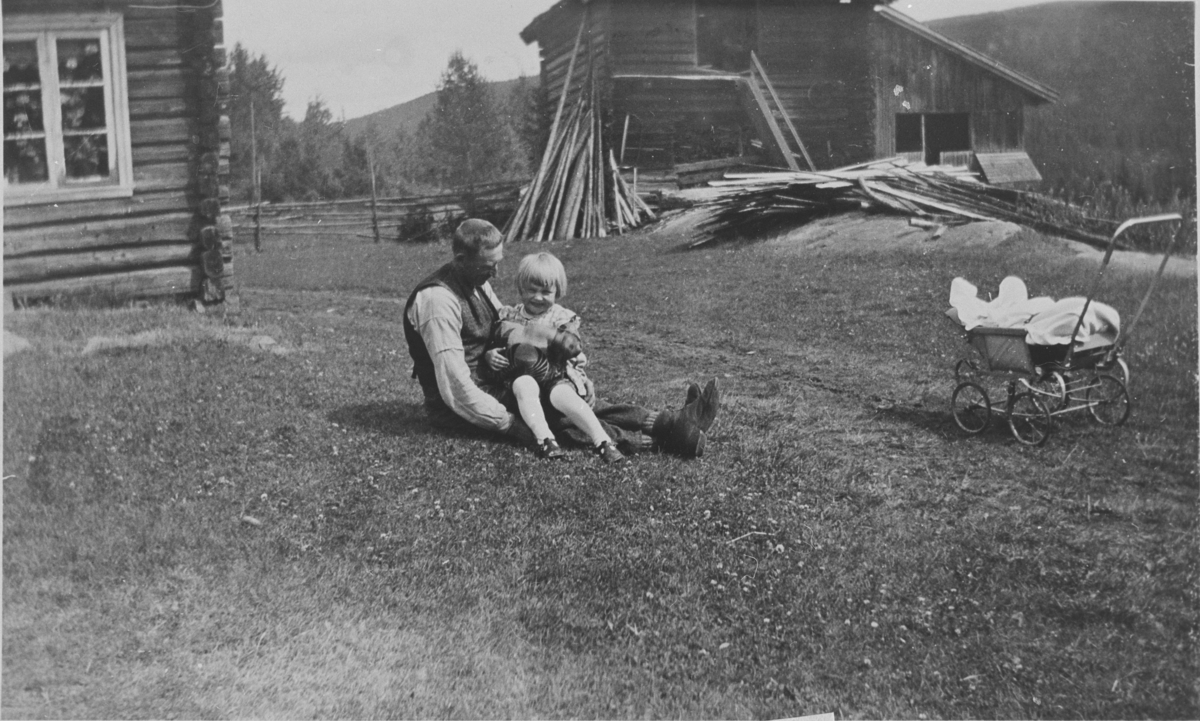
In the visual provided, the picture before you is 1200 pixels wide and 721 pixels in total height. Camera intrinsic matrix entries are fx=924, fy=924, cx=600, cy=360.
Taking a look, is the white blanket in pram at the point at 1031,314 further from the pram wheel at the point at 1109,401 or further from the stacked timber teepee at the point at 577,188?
the stacked timber teepee at the point at 577,188

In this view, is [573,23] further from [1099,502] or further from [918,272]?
[1099,502]

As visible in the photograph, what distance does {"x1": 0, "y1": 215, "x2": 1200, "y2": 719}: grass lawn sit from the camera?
3.03 metres

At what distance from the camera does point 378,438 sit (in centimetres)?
407

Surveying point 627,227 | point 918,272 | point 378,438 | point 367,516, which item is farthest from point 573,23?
point 367,516

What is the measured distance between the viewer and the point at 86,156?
3979 mm

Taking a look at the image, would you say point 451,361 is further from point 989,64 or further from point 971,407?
point 989,64

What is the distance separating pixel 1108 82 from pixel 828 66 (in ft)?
10.8

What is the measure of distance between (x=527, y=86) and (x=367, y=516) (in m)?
2.84

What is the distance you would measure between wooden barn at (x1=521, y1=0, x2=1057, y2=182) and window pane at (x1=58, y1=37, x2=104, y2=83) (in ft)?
6.29

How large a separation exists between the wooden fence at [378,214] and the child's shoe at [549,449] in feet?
5.87

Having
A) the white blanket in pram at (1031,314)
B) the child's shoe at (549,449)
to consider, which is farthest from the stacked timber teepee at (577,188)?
the white blanket in pram at (1031,314)

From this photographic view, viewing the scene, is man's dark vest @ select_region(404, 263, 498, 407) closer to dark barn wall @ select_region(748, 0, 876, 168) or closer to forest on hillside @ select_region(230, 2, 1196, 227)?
forest on hillside @ select_region(230, 2, 1196, 227)

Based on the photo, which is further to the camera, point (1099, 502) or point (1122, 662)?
point (1099, 502)

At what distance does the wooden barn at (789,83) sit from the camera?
571 cm
